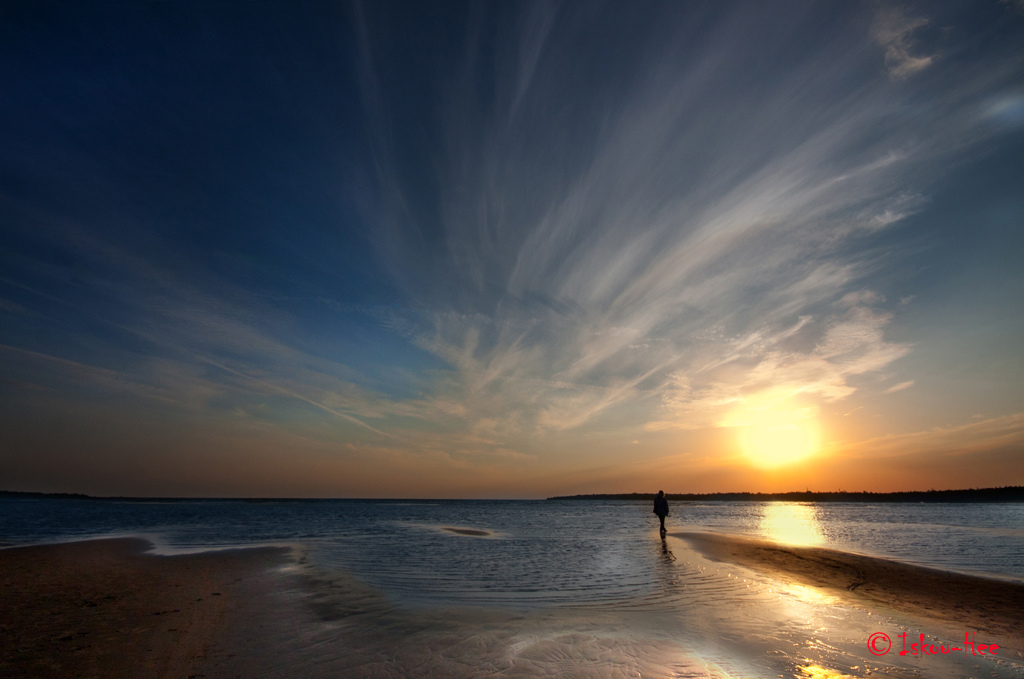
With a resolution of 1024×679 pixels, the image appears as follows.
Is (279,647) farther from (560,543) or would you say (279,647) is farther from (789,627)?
(560,543)

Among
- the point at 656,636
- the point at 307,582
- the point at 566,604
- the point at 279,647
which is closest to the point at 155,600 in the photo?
the point at 307,582

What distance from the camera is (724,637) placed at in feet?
30.8

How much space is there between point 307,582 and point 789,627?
14.6 metres

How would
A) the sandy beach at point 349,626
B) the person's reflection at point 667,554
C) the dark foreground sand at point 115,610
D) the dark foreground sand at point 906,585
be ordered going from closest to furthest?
the sandy beach at point 349,626, the dark foreground sand at point 115,610, the dark foreground sand at point 906,585, the person's reflection at point 667,554

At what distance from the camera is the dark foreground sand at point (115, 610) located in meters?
7.88

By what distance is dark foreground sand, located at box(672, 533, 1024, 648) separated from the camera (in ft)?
37.1

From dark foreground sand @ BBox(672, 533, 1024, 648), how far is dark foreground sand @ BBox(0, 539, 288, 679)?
17.1 meters

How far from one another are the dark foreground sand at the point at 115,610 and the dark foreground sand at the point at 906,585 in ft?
56.1
